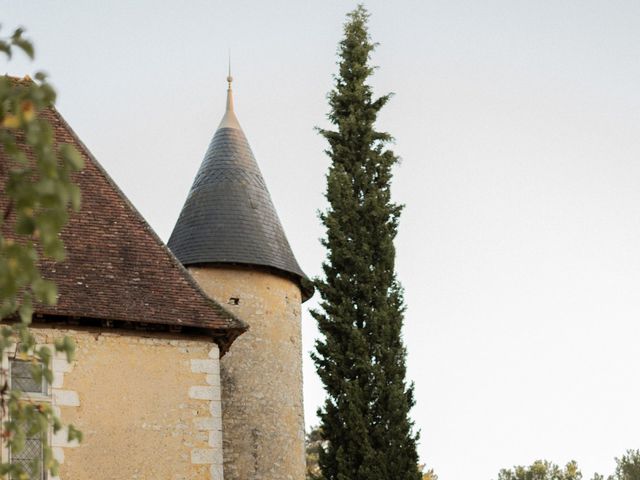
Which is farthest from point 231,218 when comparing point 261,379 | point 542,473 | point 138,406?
point 542,473

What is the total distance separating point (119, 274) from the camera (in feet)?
43.0

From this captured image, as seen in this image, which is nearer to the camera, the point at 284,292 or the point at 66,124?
the point at 66,124

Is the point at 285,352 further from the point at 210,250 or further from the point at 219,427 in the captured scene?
the point at 219,427

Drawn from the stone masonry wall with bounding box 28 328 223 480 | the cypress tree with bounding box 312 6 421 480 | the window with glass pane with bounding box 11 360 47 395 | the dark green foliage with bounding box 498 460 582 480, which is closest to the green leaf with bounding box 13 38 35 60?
the stone masonry wall with bounding box 28 328 223 480

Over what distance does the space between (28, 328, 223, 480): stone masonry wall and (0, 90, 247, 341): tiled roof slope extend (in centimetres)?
32

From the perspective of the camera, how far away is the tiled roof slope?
12.6 meters

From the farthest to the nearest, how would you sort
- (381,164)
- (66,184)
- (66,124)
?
(381,164)
(66,124)
(66,184)

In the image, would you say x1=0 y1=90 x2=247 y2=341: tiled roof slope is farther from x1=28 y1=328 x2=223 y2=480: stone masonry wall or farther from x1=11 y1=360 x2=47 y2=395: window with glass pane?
x1=11 y1=360 x2=47 y2=395: window with glass pane

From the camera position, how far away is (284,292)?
18078 millimetres

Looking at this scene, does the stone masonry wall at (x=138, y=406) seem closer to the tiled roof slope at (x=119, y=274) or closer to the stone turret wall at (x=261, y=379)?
the tiled roof slope at (x=119, y=274)

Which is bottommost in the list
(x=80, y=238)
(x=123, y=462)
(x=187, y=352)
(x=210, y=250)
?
(x=123, y=462)

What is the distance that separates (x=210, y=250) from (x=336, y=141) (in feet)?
11.1

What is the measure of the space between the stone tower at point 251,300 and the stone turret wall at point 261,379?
0.05ft

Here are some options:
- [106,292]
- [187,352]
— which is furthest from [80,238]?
[187,352]
